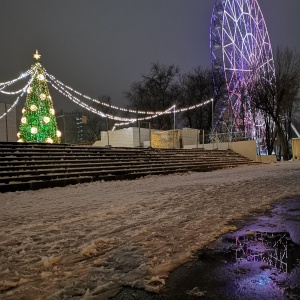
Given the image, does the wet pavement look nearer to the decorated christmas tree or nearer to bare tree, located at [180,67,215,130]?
the decorated christmas tree

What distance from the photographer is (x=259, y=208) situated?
234 inches

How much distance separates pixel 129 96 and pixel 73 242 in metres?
41.4

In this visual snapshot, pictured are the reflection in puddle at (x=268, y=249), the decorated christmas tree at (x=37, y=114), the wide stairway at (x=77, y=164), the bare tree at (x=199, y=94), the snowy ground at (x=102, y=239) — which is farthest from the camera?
the bare tree at (x=199, y=94)

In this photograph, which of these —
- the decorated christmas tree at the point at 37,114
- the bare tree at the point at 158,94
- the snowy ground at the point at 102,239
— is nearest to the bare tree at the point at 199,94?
Result: the bare tree at the point at 158,94

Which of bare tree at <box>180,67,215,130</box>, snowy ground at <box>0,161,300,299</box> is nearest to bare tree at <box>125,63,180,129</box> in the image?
bare tree at <box>180,67,215,130</box>

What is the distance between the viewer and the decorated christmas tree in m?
18.6

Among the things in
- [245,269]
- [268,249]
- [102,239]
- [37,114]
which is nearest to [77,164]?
[37,114]

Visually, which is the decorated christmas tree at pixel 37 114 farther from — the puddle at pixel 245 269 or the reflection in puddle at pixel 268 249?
the reflection in puddle at pixel 268 249

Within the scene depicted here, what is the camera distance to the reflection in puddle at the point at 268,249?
309cm

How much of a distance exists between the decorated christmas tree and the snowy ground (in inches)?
472

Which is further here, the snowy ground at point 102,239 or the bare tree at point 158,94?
the bare tree at point 158,94

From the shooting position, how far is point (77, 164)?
42.6ft

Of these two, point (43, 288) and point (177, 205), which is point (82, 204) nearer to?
point (177, 205)

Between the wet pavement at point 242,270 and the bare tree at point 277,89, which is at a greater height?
the bare tree at point 277,89
